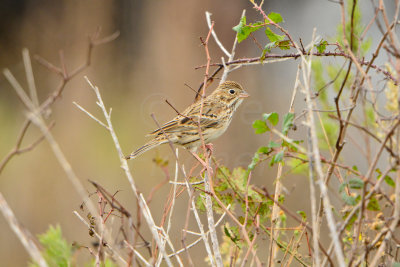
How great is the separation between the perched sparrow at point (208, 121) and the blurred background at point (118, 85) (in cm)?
339

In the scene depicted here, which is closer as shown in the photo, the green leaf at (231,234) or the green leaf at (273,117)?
the green leaf at (273,117)

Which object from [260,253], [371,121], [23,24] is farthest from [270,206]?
[23,24]

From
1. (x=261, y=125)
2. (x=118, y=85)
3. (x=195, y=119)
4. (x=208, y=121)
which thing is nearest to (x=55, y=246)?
(x=261, y=125)

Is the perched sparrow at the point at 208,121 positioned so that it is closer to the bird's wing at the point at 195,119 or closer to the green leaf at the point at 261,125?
the bird's wing at the point at 195,119

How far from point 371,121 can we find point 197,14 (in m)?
7.33

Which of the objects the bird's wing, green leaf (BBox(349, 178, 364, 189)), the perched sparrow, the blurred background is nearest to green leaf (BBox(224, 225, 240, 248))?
green leaf (BBox(349, 178, 364, 189))

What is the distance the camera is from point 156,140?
15.9 feet

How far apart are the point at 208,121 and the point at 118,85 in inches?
234

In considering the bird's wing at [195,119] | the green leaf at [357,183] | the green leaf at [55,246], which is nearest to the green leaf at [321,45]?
the green leaf at [357,183]

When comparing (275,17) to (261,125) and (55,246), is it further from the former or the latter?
(55,246)

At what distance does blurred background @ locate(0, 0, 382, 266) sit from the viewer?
9.23m

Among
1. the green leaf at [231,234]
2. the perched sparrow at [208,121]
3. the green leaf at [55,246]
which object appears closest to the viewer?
the green leaf at [55,246]

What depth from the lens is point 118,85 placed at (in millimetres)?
10883

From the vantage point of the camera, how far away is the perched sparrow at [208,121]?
16.6 feet
